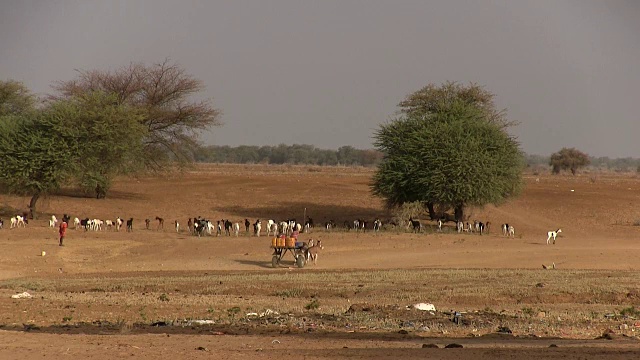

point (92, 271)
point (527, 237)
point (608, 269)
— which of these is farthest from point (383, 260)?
point (527, 237)

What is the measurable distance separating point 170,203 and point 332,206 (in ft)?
35.6

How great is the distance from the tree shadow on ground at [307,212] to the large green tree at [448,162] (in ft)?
13.1

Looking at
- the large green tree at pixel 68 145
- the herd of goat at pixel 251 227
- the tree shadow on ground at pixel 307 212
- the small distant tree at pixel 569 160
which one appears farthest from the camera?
the small distant tree at pixel 569 160

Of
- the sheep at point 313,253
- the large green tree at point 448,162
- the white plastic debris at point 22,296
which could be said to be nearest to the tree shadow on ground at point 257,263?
the sheep at point 313,253

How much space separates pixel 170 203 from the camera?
6681 cm

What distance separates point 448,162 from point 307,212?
41.8ft

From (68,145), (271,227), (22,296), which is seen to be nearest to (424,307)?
(22,296)

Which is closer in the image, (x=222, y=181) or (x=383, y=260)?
(x=383, y=260)

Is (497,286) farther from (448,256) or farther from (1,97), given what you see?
(1,97)

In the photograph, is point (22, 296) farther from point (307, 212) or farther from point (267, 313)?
point (307, 212)

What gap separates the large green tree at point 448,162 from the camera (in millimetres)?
55031

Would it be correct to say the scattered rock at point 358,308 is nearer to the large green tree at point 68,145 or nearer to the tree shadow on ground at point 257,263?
the tree shadow on ground at point 257,263

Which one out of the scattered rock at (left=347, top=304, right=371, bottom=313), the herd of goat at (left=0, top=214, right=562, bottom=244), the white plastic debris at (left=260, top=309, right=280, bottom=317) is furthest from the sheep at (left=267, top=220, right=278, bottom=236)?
the white plastic debris at (left=260, top=309, right=280, bottom=317)

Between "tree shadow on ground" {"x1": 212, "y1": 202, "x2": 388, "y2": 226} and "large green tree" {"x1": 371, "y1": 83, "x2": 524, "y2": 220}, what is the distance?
401 centimetres
